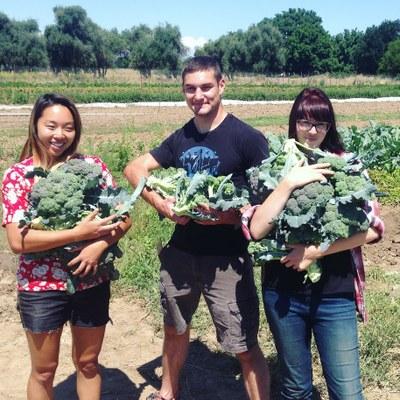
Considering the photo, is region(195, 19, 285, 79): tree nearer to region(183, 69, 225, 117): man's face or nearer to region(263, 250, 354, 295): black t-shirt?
region(183, 69, 225, 117): man's face

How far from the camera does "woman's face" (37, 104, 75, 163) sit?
2.63 meters

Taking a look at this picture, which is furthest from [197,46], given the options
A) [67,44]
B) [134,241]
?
[134,241]

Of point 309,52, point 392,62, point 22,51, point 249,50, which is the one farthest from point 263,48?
point 22,51

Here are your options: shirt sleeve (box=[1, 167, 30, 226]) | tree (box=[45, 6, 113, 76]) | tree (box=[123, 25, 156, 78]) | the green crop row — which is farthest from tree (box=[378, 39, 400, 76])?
shirt sleeve (box=[1, 167, 30, 226])

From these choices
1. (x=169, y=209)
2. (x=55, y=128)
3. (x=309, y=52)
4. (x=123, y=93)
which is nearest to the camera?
(x=55, y=128)

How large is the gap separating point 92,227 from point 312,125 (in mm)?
1176

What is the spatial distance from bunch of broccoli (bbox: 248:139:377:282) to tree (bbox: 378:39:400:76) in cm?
6955

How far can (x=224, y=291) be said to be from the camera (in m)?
2.91

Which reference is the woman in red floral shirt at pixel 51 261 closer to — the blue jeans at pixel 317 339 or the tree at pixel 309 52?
the blue jeans at pixel 317 339

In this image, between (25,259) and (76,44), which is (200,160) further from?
(76,44)

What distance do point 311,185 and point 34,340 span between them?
5.34 ft

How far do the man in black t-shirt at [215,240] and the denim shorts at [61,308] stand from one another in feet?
1.48

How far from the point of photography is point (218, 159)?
9.27 ft

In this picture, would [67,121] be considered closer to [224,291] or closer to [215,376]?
[224,291]
